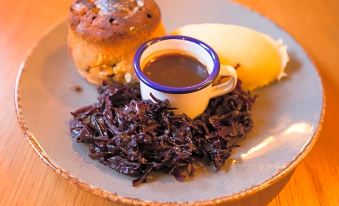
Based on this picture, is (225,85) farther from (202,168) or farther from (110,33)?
(110,33)

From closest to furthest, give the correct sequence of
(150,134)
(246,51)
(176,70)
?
1. (150,134)
2. (176,70)
3. (246,51)

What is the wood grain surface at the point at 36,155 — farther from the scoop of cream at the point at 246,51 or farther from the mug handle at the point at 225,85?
the mug handle at the point at 225,85

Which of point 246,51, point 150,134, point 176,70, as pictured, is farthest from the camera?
point 246,51

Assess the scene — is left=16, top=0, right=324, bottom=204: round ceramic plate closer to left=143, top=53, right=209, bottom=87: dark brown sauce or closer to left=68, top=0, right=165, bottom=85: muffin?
left=68, top=0, right=165, bottom=85: muffin

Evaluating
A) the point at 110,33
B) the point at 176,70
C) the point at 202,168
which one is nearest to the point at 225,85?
the point at 176,70

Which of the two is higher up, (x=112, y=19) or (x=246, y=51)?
(x=112, y=19)

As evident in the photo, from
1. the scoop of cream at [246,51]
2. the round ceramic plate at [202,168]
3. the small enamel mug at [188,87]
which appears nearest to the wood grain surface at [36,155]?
the round ceramic plate at [202,168]

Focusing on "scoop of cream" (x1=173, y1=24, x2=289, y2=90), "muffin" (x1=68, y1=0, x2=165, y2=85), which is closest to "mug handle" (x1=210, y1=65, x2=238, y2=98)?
"scoop of cream" (x1=173, y1=24, x2=289, y2=90)
